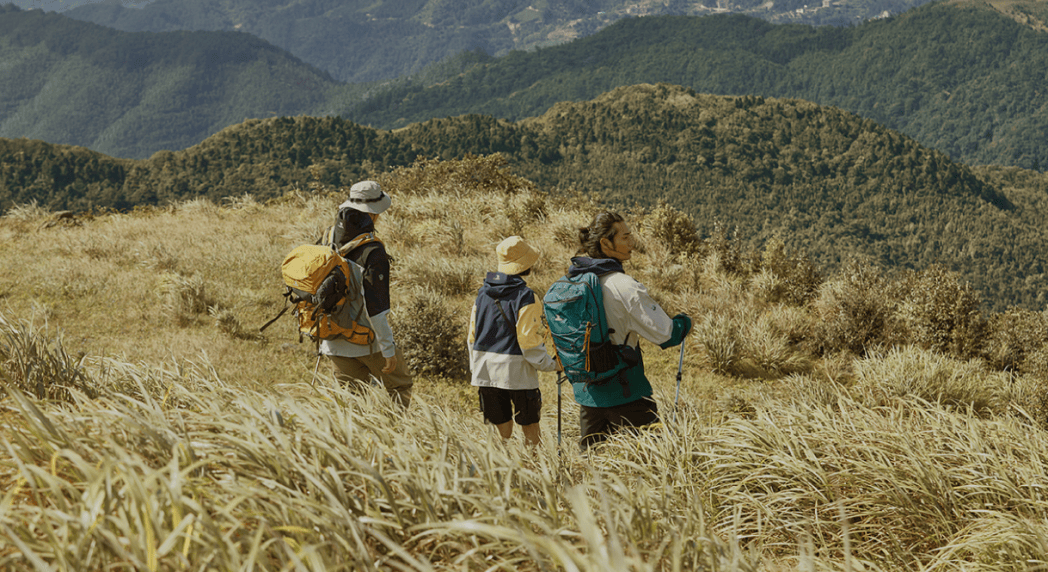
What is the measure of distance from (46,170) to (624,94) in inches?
3188

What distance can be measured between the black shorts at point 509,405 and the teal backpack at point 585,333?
19.2 inches

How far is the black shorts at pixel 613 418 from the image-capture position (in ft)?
11.6

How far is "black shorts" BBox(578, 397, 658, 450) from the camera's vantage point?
3529 millimetres

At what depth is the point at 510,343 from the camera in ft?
12.3

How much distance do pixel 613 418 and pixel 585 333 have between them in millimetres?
578

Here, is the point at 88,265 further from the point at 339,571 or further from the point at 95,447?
the point at 339,571

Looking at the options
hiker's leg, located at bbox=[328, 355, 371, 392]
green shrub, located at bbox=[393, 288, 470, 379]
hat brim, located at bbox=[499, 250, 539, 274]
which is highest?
hat brim, located at bbox=[499, 250, 539, 274]

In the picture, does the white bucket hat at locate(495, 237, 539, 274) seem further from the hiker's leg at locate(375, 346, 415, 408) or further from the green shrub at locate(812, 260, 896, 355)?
the green shrub at locate(812, 260, 896, 355)

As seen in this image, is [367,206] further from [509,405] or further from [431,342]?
[431,342]

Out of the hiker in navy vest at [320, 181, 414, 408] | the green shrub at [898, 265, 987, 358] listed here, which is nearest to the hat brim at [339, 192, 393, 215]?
the hiker in navy vest at [320, 181, 414, 408]

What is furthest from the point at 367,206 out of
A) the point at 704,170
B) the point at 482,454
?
the point at 704,170

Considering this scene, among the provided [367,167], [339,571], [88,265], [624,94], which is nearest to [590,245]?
[339,571]

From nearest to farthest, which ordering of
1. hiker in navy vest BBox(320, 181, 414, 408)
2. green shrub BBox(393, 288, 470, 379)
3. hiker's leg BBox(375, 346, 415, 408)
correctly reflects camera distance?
hiker in navy vest BBox(320, 181, 414, 408) < hiker's leg BBox(375, 346, 415, 408) < green shrub BBox(393, 288, 470, 379)

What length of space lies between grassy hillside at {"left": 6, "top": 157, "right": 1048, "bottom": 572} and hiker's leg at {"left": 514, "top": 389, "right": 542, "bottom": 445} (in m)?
0.19
